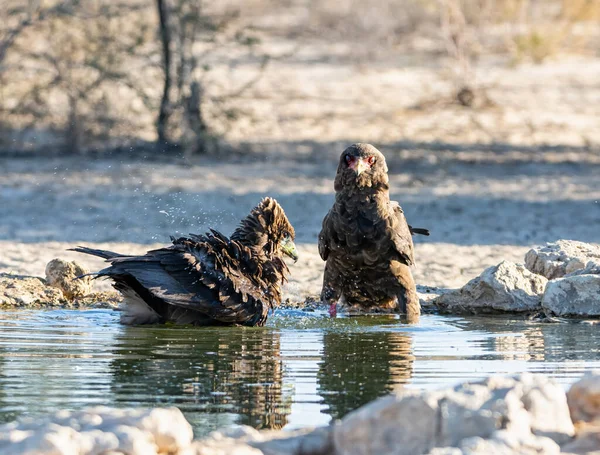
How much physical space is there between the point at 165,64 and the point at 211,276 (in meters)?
8.90

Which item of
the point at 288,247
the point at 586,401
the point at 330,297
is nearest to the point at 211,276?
the point at 288,247

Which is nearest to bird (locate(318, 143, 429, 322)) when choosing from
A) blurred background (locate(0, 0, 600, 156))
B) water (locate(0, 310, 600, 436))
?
water (locate(0, 310, 600, 436))

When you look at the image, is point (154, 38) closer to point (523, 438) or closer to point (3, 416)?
point (3, 416)

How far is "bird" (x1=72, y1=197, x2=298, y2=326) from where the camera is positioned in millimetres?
7441

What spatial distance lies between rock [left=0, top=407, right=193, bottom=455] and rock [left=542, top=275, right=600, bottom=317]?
4584mm

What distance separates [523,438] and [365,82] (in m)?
16.8

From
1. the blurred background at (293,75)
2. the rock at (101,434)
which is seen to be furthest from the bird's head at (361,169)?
the blurred background at (293,75)

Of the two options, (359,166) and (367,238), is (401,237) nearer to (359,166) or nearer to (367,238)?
(367,238)

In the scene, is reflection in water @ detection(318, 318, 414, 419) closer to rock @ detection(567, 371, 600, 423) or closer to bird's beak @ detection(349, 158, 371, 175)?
rock @ detection(567, 371, 600, 423)

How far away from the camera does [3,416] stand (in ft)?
16.5

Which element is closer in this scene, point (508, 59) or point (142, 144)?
point (142, 144)

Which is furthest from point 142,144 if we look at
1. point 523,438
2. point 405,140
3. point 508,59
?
point 523,438

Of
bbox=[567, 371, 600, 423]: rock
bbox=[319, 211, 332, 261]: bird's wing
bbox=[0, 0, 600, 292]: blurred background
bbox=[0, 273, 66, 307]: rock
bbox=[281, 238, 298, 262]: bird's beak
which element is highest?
bbox=[0, 0, 600, 292]: blurred background

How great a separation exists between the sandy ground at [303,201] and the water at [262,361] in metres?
1.91
